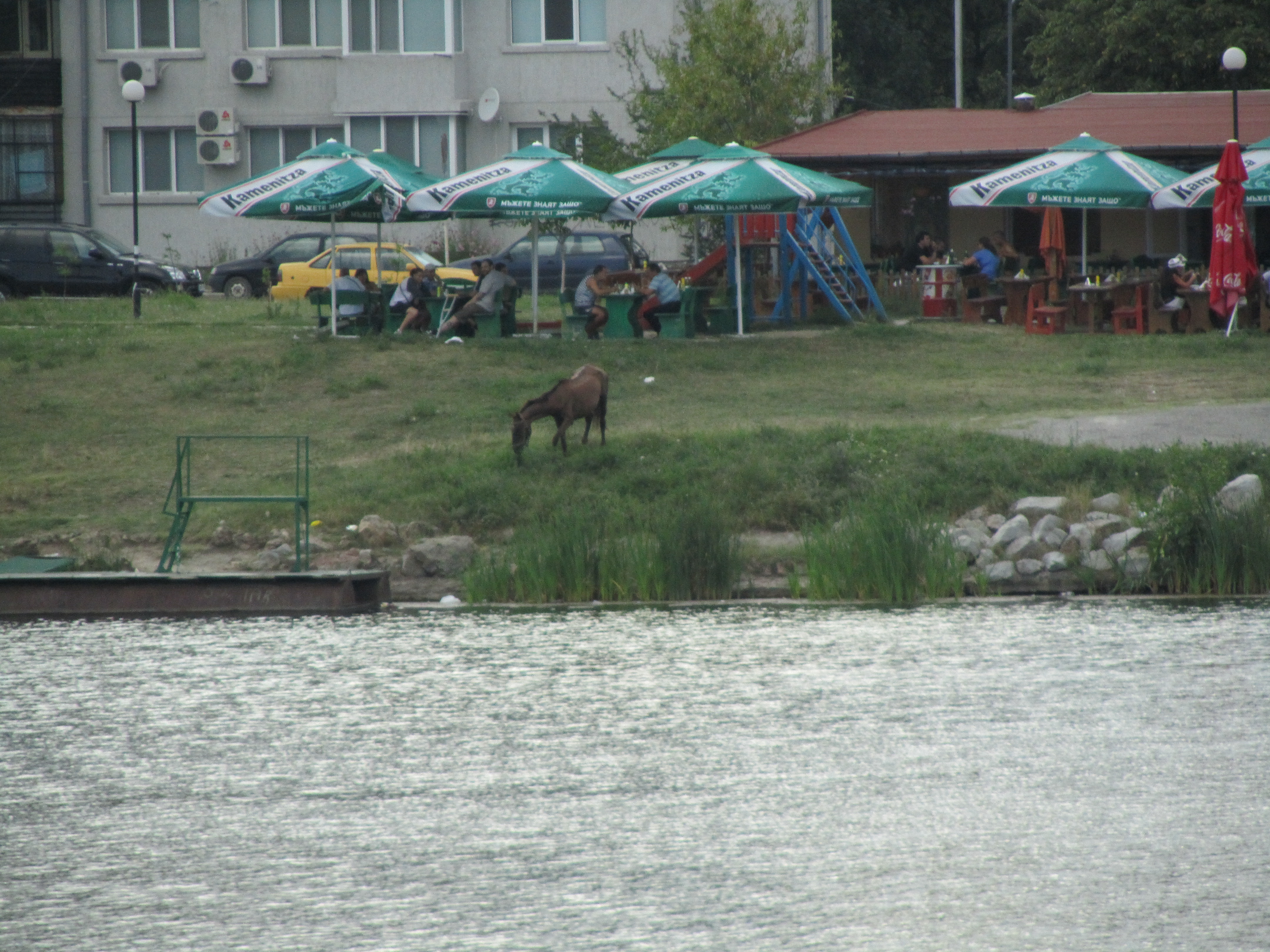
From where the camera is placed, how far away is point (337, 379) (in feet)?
69.2

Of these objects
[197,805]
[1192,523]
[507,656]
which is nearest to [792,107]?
[1192,523]

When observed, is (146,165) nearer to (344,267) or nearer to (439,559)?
(344,267)

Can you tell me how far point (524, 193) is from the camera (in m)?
22.9

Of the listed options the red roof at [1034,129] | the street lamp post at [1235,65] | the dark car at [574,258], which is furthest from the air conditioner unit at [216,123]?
the street lamp post at [1235,65]

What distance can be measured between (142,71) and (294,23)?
351 cm

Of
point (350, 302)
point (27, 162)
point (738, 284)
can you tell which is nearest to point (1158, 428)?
point (738, 284)

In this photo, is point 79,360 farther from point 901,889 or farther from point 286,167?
point 901,889

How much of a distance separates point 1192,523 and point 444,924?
870cm

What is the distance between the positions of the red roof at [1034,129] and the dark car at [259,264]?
930cm

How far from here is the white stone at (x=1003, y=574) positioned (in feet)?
48.7

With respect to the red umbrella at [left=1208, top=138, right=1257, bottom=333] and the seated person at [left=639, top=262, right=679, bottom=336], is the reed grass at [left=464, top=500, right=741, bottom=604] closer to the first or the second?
the seated person at [left=639, top=262, right=679, bottom=336]

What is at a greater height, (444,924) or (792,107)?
(792,107)

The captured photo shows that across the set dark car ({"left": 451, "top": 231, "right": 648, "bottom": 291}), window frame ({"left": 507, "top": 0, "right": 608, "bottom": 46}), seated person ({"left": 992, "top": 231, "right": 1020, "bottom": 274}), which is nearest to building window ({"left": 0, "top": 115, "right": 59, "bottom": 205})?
window frame ({"left": 507, "top": 0, "right": 608, "bottom": 46})

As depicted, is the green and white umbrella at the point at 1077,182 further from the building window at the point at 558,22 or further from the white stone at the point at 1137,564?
the building window at the point at 558,22
